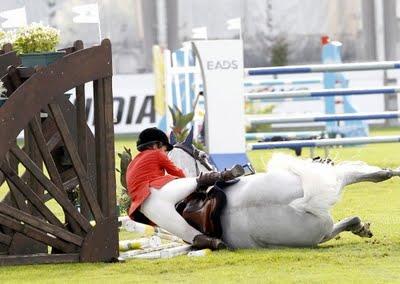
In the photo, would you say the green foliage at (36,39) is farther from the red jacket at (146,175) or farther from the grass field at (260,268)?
the grass field at (260,268)

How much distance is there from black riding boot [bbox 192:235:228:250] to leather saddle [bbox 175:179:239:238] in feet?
0.24

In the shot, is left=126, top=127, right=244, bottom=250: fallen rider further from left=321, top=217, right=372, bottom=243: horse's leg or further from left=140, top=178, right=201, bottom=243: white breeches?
left=321, top=217, right=372, bottom=243: horse's leg

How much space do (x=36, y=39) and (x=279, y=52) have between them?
24123mm

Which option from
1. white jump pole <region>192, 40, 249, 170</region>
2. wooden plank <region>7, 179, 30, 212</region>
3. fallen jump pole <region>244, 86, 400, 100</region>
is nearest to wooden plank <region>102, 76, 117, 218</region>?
wooden plank <region>7, 179, 30, 212</region>

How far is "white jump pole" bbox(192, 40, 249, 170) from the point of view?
1348 centimetres

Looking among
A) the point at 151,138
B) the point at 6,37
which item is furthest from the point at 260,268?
the point at 6,37

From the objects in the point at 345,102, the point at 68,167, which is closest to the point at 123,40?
the point at 345,102

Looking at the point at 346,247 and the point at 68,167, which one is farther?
the point at 68,167

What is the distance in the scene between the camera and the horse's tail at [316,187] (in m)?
7.59

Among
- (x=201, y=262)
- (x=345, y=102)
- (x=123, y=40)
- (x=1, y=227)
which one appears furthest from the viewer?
(x=123, y=40)

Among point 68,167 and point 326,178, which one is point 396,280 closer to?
point 326,178

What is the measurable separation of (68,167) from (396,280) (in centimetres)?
312

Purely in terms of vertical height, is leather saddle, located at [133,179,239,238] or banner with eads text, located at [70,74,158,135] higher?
leather saddle, located at [133,179,239,238]

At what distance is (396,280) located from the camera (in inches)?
257
